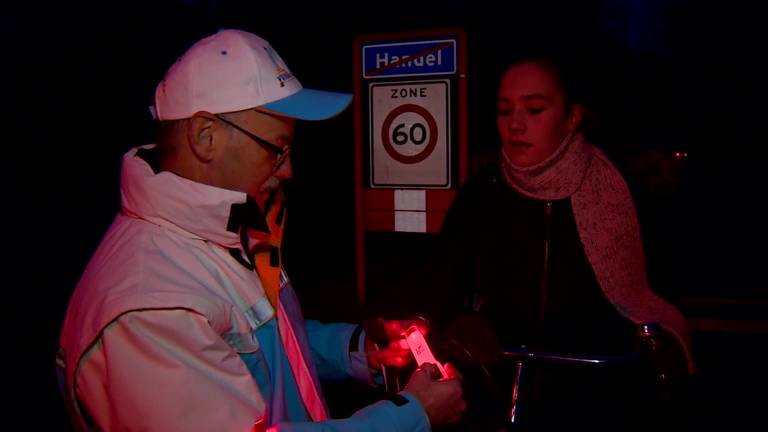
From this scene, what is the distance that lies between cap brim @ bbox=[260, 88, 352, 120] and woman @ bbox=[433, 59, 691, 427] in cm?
92

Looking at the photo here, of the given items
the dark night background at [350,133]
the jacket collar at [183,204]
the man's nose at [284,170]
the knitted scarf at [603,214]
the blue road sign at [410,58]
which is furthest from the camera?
the blue road sign at [410,58]

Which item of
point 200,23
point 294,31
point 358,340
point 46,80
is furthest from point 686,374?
point 294,31

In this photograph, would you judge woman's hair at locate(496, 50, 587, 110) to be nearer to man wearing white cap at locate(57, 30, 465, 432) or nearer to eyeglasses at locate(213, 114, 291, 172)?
man wearing white cap at locate(57, 30, 465, 432)

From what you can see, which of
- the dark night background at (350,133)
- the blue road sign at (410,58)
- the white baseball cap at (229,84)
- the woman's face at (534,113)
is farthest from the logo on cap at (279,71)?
the blue road sign at (410,58)

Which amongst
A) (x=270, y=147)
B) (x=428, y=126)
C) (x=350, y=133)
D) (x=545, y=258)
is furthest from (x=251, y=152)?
(x=350, y=133)

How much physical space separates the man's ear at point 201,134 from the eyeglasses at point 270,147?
0.02 m

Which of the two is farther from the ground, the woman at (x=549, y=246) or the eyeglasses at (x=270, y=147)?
the eyeglasses at (x=270, y=147)

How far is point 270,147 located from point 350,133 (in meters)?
7.87

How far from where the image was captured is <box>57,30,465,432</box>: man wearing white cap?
1.23 meters

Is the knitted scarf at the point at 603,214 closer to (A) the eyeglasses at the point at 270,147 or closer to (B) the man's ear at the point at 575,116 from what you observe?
(B) the man's ear at the point at 575,116

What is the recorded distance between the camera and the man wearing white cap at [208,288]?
1.23 metres

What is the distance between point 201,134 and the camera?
152 centimetres

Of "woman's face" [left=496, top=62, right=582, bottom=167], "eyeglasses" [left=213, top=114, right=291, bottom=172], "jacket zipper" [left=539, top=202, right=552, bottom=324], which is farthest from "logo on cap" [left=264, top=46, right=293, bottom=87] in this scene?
"jacket zipper" [left=539, top=202, right=552, bottom=324]

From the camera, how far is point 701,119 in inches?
394
